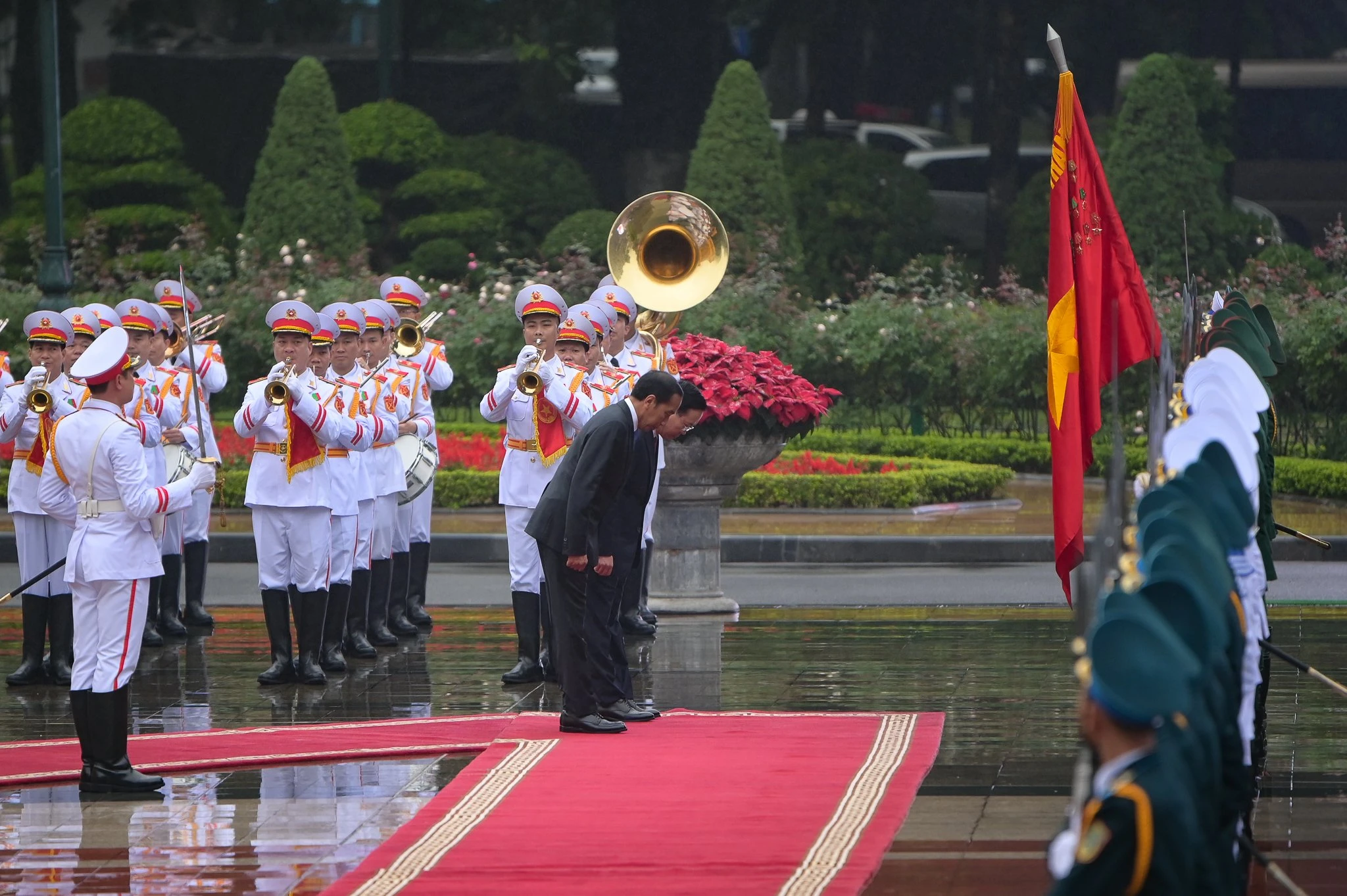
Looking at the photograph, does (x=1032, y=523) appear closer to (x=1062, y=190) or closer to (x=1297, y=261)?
(x=1062, y=190)

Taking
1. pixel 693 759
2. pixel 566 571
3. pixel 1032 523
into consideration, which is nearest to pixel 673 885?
pixel 693 759

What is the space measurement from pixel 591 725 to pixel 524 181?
2118cm

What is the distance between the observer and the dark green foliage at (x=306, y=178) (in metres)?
27.4

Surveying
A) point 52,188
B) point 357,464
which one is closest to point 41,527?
point 357,464

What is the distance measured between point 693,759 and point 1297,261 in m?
19.5

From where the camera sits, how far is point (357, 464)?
10.9 meters

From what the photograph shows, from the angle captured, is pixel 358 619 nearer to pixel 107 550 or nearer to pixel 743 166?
pixel 107 550

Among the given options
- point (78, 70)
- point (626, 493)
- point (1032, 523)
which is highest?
point (78, 70)

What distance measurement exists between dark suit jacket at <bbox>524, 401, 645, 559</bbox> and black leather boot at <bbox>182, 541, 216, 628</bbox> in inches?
168

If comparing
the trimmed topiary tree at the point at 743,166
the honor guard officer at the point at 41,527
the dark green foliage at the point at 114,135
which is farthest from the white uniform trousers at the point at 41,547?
the dark green foliage at the point at 114,135

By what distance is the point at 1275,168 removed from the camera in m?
29.0

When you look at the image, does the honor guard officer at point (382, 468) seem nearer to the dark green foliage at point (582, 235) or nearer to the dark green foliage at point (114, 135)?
the dark green foliage at point (582, 235)

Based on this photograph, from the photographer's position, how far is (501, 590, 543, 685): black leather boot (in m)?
10.4

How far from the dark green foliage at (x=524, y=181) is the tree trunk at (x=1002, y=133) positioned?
218 inches
